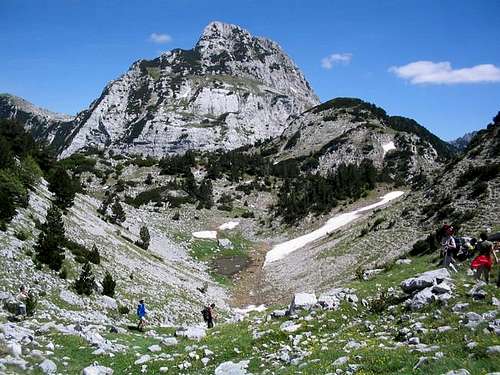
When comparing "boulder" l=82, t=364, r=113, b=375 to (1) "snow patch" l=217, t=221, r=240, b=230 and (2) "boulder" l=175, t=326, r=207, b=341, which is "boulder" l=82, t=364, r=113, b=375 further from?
(1) "snow patch" l=217, t=221, r=240, b=230

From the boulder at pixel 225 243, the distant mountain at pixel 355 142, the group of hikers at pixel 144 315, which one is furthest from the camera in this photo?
the distant mountain at pixel 355 142

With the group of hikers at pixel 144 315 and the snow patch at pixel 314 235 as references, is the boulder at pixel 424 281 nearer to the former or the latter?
the group of hikers at pixel 144 315

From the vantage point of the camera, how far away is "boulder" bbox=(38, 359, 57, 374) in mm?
14218

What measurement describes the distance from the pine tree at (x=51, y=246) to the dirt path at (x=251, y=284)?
1585 centimetres

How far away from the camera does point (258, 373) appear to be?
13055 millimetres

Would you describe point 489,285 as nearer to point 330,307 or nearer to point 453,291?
point 453,291

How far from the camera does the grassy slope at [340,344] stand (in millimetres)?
10719

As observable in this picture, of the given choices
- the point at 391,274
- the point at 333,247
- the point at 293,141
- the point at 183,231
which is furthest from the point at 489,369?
the point at 293,141

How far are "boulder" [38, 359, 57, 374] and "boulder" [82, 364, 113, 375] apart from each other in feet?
Answer: 3.65

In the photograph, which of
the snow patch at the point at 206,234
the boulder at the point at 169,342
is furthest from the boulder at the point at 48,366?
the snow patch at the point at 206,234

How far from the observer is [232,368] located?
1390 cm

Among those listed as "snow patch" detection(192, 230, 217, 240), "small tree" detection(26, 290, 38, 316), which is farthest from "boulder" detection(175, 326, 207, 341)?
"snow patch" detection(192, 230, 217, 240)

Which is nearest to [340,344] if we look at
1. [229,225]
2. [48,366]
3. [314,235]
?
[48,366]

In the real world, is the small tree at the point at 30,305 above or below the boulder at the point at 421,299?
above
